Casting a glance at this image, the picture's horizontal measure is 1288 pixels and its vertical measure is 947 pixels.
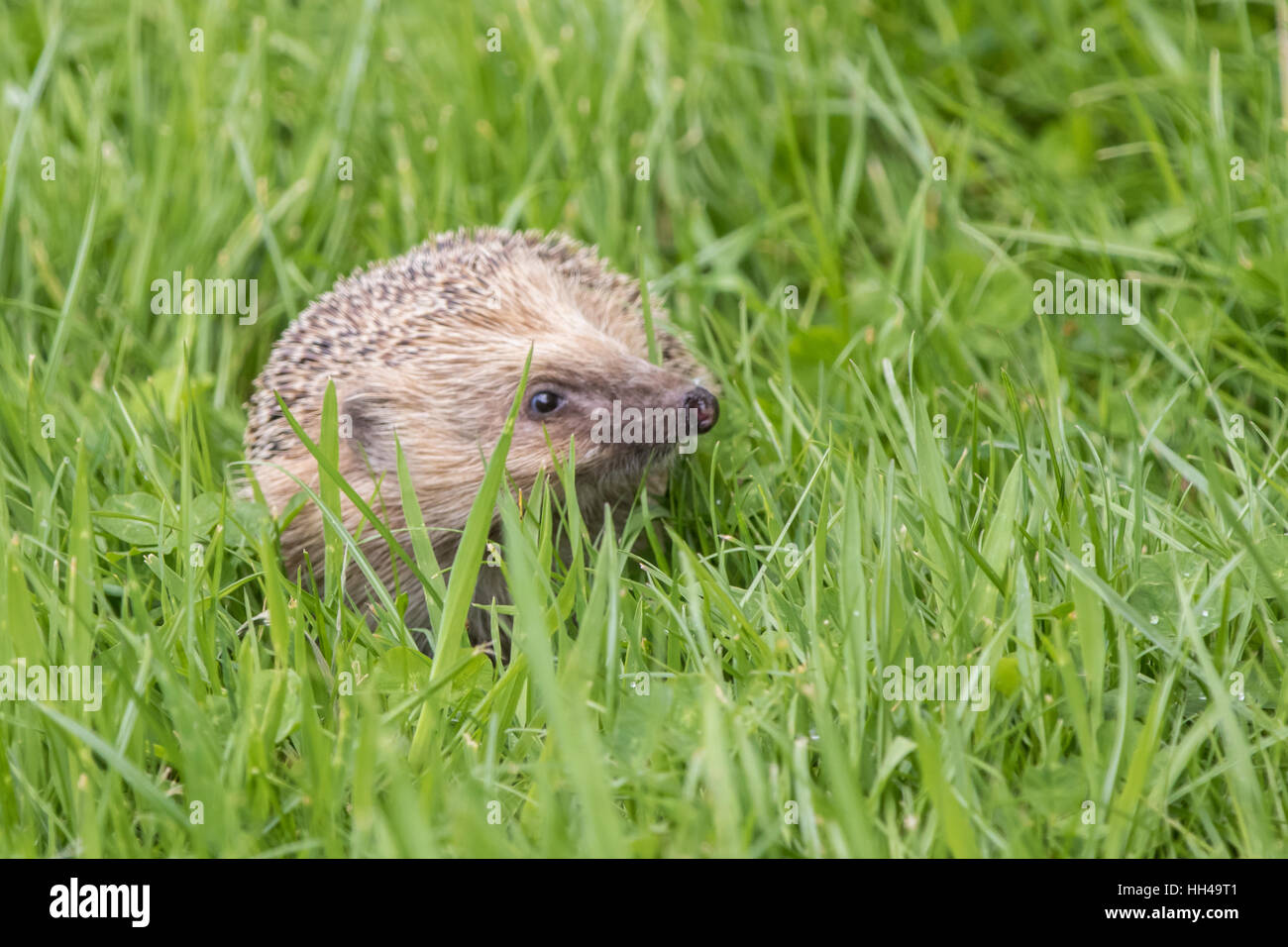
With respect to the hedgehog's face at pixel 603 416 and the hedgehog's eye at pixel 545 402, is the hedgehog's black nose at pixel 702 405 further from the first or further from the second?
the hedgehog's eye at pixel 545 402

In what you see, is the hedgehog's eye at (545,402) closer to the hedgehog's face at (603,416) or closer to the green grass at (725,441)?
the hedgehog's face at (603,416)

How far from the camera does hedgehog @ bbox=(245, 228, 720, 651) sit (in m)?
3.89

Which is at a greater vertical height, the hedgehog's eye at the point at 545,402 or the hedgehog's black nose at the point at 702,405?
the hedgehog's eye at the point at 545,402

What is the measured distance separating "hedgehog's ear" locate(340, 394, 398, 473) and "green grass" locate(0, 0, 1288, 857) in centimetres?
42

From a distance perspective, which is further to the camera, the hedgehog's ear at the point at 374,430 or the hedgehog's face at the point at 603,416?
the hedgehog's ear at the point at 374,430

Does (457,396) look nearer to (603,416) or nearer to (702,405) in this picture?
(603,416)

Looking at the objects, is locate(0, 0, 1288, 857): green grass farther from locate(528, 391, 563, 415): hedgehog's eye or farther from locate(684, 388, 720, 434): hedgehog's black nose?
locate(528, 391, 563, 415): hedgehog's eye

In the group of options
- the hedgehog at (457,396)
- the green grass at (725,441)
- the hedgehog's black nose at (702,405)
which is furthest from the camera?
the hedgehog at (457,396)

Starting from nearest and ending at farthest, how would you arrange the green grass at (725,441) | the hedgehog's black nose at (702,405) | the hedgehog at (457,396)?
the green grass at (725,441) → the hedgehog's black nose at (702,405) → the hedgehog at (457,396)

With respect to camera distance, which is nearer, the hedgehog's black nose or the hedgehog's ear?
the hedgehog's black nose

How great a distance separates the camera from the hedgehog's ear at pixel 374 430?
13.4 feet

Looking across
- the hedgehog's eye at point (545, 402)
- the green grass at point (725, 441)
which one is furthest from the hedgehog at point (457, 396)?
the green grass at point (725, 441)

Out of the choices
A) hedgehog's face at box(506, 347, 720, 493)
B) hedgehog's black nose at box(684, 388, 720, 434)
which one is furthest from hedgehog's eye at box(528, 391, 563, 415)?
hedgehog's black nose at box(684, 388, 720, 434)
